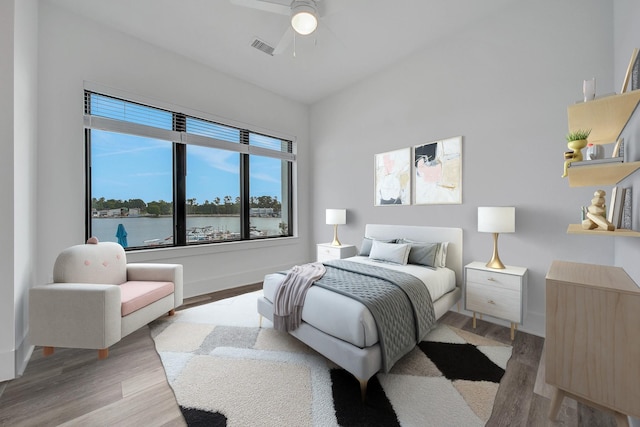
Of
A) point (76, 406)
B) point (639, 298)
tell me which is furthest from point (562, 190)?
point (76, 406)

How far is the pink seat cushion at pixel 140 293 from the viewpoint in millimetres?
2301

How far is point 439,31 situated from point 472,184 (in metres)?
1.95

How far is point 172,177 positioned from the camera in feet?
12.1

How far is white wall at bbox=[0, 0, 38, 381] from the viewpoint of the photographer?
6.35 feet

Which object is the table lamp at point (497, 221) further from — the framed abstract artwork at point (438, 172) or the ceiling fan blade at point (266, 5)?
the ceiling fan blade at point (266, 5)

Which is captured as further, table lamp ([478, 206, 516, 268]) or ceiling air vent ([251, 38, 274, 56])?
ceiling air vent ([251, 38, 274, 56])

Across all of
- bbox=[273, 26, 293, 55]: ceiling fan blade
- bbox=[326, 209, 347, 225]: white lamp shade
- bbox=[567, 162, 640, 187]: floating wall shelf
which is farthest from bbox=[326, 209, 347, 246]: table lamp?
bbox=[567, 162, 640, 187]: floating wall shelf

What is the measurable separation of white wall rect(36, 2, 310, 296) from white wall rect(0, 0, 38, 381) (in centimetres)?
46

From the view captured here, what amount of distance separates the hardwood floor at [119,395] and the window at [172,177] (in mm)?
1583

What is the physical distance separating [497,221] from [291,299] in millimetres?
2231

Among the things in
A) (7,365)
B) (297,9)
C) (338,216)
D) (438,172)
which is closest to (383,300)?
(438,172)

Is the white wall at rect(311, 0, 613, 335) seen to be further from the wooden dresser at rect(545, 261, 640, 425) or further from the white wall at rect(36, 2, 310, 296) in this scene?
the white wall at rect(36, 2, 310, 296)

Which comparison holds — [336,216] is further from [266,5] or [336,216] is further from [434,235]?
[266,5]

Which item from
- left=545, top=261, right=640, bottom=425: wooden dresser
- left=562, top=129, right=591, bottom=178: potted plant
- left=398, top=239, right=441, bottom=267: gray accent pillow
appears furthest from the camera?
left=398, top=239, right=441, bottom=267: gray accent pillow
